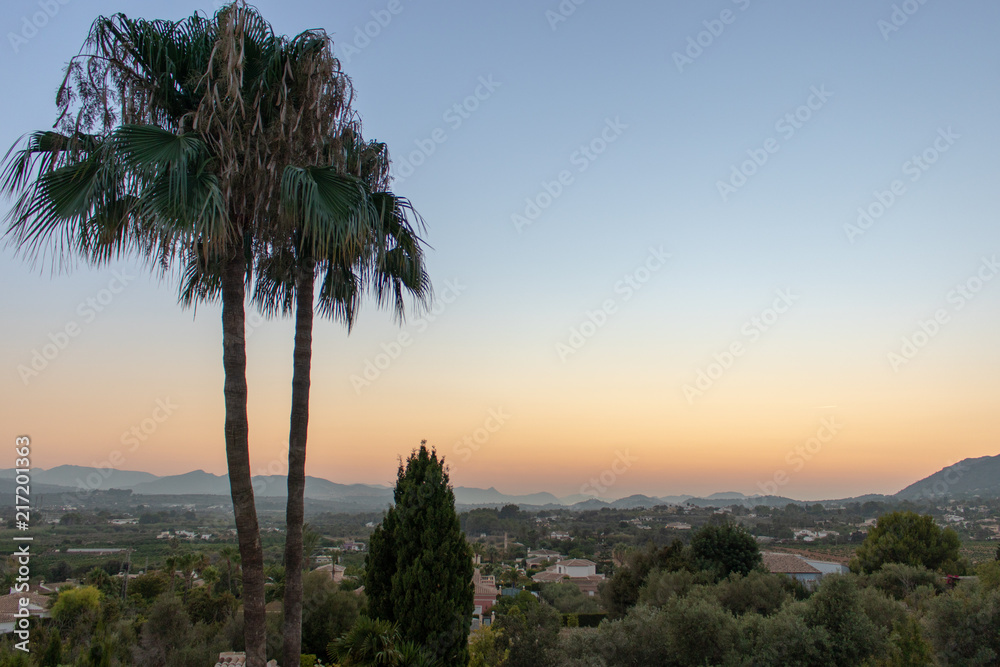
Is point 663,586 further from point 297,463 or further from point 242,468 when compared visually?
point 242,468

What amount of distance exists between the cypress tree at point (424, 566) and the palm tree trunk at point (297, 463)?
2941mm

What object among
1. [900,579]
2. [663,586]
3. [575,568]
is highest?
[900,579]

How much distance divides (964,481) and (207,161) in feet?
719

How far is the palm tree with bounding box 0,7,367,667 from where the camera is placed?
666 centimetres

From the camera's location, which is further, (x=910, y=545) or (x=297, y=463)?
(x=910, y=545)

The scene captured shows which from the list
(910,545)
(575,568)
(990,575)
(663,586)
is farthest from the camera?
(575,568)

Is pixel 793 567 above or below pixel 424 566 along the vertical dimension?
below

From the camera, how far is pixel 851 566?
135ft

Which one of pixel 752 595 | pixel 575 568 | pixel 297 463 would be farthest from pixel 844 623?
pixel 575 568

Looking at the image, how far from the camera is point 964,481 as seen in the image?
17612 centimetres

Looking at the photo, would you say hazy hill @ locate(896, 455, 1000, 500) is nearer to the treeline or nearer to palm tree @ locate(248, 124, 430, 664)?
the treeline

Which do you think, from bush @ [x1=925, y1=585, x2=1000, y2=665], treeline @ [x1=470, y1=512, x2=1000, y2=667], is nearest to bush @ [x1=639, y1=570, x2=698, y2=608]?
treeline @ [x1=470, y1=512, x2=1000, y2=667]

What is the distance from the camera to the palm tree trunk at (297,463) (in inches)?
321

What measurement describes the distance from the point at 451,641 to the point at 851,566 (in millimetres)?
39354
